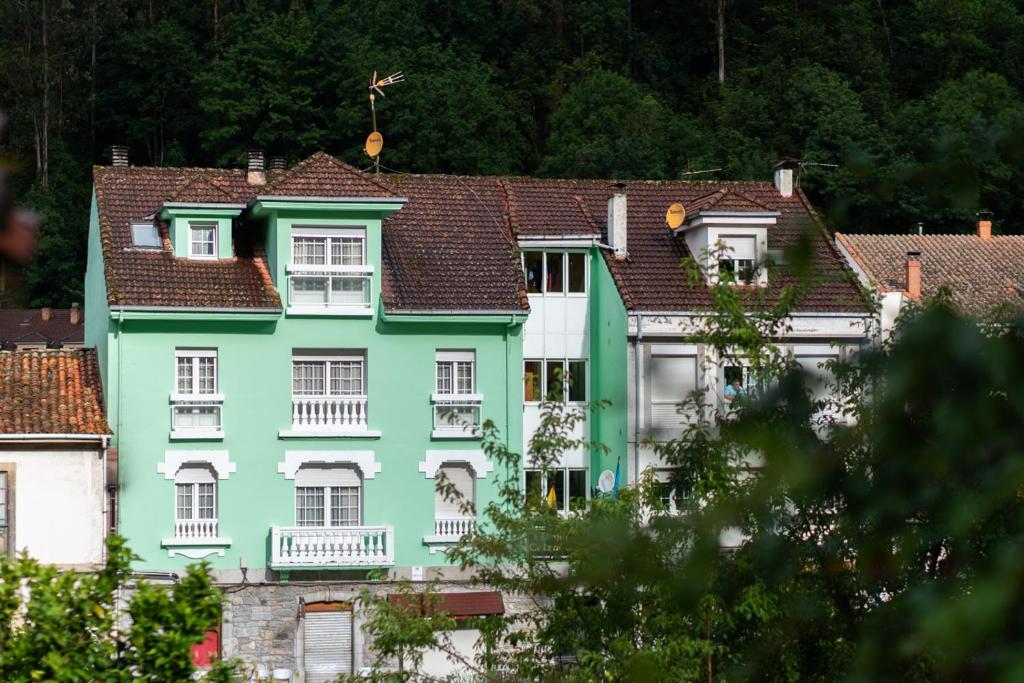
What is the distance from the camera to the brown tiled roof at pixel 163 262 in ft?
99.5

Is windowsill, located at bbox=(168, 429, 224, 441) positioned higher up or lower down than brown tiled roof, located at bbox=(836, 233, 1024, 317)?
lower down

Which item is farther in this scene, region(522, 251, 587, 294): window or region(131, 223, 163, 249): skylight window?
region(522, 251, 587, 294): window

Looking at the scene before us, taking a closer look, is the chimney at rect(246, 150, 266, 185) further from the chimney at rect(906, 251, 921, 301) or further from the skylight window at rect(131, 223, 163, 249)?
the chimney at rect(906, 251, 921, 301)

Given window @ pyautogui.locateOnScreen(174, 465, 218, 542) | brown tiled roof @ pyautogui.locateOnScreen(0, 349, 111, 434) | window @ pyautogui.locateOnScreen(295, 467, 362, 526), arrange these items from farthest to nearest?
window @ pyautogui.locateOnScreen(295, 467, 362, 526), window @ pyautogui.locateOnScreen(174, 465, 218, 542), brown tiled roof @ pyautogui.locateOnScreen(0, 349, 111, 434)

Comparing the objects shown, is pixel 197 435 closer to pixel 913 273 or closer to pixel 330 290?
pixel 330 290

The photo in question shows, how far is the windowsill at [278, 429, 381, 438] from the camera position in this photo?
99.7 feet

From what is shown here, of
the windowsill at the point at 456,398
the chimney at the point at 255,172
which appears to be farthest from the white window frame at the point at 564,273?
the chimney at the point at 255,172

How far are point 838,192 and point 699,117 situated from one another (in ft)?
212

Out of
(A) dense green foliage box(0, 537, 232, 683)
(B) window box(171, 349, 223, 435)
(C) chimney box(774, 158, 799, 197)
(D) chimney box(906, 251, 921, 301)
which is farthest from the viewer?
(D) chimney box(906, 251, 921, 301)

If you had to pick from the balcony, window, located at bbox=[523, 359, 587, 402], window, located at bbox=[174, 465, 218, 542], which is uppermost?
the balcony

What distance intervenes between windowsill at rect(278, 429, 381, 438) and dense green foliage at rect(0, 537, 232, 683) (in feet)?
58.7

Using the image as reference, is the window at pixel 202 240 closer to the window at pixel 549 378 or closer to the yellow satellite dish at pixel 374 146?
the yellow satellite dish at pixel 374 146

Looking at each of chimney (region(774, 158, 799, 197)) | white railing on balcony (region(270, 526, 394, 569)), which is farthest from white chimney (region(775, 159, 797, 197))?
white railing on balcony (region(270, 526, 394, 569))

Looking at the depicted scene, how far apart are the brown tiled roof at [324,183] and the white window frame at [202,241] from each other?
1004 millimetres
